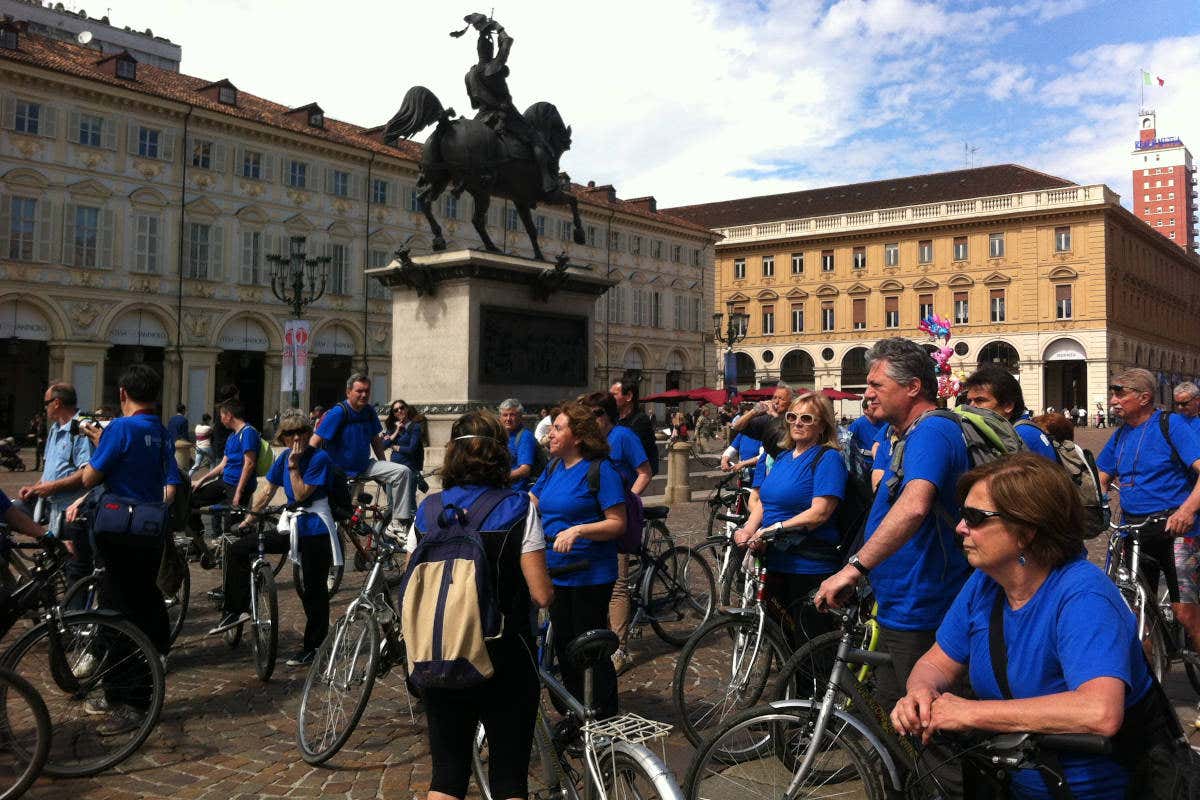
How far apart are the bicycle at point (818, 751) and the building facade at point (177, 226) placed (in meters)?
29.4

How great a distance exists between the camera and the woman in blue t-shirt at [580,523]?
4367 mm

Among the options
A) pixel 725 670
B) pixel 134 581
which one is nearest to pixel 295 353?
pixel 134 581

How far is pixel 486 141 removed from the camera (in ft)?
42.4

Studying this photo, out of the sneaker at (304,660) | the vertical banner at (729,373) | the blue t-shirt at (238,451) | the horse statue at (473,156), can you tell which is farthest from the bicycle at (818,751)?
the vertical banner at (729,373)

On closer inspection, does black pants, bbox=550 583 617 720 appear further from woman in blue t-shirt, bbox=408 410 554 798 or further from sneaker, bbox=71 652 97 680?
sneaker, bbox=71 652 97 680

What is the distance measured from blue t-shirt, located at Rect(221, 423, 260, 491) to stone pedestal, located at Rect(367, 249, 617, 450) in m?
3.71

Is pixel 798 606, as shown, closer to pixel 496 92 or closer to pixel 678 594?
pixel 678 594

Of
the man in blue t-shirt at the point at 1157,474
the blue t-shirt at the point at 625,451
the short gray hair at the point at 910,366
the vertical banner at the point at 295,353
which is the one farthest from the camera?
the vertical banner at the point at 295,353

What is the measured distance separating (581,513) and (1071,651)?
8.83 feet

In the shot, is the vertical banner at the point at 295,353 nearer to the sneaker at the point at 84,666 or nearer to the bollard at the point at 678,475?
the bollard at the point at 678,475

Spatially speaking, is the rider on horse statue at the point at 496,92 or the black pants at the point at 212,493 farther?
the rider on horse statue at the point at 496,92

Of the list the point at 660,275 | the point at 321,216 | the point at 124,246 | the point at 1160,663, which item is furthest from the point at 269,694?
the point at 660,275

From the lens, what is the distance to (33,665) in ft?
14.6

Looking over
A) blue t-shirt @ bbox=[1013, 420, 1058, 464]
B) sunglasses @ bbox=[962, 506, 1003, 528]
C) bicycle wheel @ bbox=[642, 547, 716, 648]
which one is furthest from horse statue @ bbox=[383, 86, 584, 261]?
sunglasses @ bbox=[962, 506, 1003, 528]
